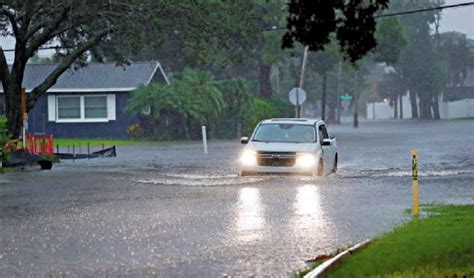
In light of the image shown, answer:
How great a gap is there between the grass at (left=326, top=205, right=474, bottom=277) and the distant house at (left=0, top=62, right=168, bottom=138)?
4971cm

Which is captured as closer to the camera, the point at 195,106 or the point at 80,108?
the point at 195,106

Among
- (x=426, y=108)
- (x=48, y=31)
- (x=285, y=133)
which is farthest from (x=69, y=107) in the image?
(x=426, y=108)

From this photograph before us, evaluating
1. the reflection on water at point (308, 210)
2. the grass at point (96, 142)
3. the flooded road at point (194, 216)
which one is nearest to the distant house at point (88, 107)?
the grass at point (96, 142)

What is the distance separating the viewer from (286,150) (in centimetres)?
2467

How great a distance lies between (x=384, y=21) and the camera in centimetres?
6794

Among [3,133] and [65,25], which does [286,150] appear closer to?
[3,133]

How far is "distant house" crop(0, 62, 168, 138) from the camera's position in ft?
207

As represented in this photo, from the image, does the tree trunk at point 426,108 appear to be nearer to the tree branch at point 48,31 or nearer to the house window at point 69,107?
the house window at point 69,107

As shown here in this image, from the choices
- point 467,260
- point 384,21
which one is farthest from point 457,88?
point 467,260

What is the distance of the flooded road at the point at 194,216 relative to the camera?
38.5 ft

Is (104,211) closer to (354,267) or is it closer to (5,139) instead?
(354,267)

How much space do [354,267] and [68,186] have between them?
560 inches

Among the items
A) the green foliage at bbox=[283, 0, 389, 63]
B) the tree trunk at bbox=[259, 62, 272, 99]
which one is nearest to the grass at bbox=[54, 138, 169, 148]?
the tree trunk at bbox=[259, 62, 272, 99]

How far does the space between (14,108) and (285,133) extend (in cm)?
1349
